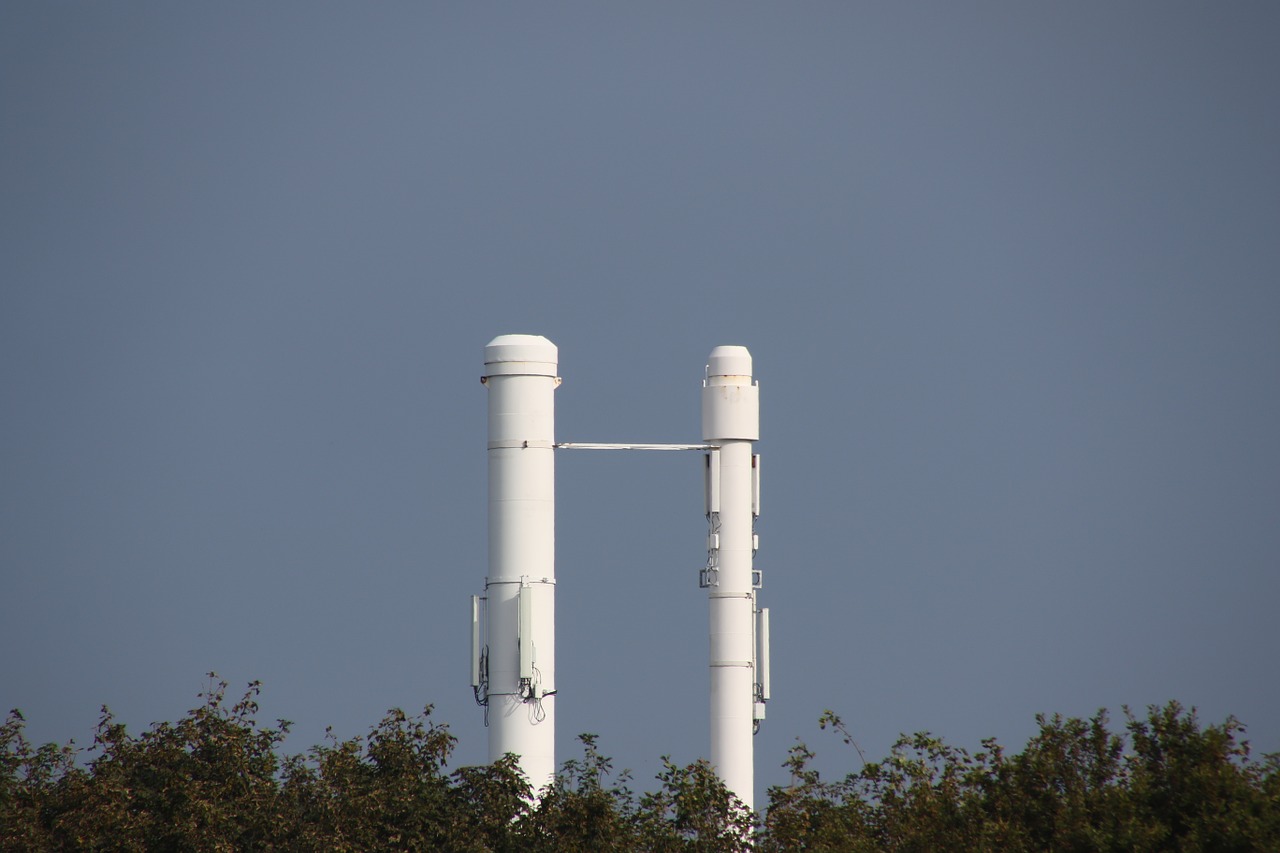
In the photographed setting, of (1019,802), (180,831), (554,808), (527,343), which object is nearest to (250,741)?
(180,831)

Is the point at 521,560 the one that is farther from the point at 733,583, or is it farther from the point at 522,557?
the point at 733,583

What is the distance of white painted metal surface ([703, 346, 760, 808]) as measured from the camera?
4881 centimetres

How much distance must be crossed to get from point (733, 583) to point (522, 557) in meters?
5.62

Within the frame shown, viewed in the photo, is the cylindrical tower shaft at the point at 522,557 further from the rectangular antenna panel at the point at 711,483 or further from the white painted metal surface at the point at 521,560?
the rectangular antenna panel at the point at 711,483

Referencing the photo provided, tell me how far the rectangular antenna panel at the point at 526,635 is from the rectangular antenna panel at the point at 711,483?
579cm

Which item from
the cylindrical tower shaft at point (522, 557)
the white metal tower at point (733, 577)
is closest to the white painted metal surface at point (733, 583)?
the white metal tower at point (733, 577)

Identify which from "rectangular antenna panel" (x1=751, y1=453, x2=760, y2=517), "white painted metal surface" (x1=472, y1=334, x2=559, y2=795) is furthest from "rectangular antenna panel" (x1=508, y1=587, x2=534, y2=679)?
"rectangular antenna panel" (x1=751, y1=453, x2=760, y2=517)

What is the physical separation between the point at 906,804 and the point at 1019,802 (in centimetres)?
393

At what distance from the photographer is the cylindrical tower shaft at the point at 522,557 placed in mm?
45656

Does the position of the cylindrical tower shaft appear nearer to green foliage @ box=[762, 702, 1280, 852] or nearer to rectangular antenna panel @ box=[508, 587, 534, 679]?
rectangular antenna panel @ box=[508, 587, 534, 679]

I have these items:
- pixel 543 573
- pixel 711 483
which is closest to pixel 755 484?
pixel 711 483

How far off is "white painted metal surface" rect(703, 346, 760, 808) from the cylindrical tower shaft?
442 cm

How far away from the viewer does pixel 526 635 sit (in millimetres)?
45562

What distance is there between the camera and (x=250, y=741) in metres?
41.1
